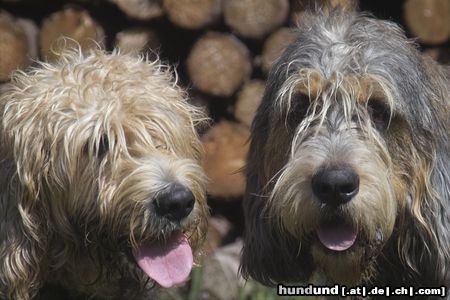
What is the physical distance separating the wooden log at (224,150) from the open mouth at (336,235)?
1.76 metres

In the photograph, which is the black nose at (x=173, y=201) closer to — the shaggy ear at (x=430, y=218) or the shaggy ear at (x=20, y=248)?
the shaggy ear at (x=20, y=248)

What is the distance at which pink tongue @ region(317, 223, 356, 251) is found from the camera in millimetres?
4094

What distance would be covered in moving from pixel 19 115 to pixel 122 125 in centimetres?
38

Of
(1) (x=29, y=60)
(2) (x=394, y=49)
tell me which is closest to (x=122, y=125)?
(2) (x=394, y=49)

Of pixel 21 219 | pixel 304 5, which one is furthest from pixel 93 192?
pixel 304 5

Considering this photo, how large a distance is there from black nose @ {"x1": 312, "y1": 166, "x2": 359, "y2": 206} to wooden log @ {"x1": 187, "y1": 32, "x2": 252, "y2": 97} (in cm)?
181

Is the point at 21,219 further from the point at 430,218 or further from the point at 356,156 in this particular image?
the point at 430,218

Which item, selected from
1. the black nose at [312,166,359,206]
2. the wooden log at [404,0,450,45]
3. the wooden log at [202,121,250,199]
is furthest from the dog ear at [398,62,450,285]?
the wooden log at [202,121,250,199]

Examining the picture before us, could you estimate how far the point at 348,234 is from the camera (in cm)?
409

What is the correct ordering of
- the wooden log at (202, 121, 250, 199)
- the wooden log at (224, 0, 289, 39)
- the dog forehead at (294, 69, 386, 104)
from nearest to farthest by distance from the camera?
the dog forehead at (294, 69, 386, 104), the wooden log at (224, 0, 289, 39), the wooden log at (202, 121, 250, 199)

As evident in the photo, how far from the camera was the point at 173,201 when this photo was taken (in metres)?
4.01

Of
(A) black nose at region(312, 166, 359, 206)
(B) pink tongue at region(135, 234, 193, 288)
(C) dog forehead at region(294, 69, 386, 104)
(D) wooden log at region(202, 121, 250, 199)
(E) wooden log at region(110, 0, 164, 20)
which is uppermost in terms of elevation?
(C) dog forehead at region(294, 69, 386, 104)

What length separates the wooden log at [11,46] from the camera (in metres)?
5.54

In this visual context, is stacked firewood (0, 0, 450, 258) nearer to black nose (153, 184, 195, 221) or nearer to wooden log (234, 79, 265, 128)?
wooden log (234, 79, 265, 128)
